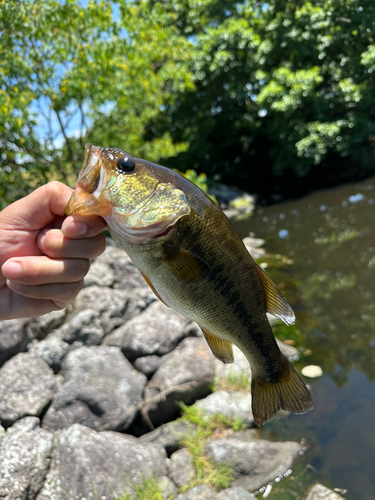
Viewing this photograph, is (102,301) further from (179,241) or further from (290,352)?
(179,241)

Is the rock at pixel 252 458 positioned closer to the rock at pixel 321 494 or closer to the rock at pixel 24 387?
the rock at pixel 321 494

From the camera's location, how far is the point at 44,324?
5.19 meters

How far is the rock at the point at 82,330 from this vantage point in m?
5.13

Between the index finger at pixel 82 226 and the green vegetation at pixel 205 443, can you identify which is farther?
the green vegetation at pixel 205 443

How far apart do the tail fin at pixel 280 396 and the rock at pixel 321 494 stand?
232cm

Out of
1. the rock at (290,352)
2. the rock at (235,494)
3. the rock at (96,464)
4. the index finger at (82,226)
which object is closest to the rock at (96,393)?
the rock at (96,464)

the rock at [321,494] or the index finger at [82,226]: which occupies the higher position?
the index finger at [82,226]

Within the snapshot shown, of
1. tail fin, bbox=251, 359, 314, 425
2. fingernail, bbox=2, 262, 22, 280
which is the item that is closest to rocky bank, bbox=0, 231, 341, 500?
tail fin, bbox=251, 359, 314, 425

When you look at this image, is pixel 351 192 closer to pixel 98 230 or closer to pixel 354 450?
pixel 354 450

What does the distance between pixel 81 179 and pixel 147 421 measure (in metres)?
3.66

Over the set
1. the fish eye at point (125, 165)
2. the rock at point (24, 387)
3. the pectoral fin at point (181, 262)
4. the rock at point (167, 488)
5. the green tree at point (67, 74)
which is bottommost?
the rock at point (167, 488)

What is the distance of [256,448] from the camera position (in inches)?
155

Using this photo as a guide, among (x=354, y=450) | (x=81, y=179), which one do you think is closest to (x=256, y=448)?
(x=354, y=450)

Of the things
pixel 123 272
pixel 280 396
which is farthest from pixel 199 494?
pixel 123 272
